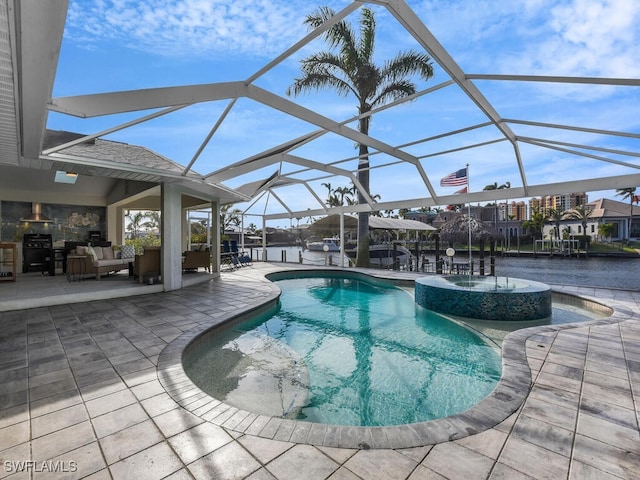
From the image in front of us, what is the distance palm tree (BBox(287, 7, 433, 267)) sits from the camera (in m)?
11.2

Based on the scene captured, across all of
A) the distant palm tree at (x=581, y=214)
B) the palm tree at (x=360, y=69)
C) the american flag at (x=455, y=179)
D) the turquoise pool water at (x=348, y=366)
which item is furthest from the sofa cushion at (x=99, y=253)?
the distant palm tree at (x=581, y=214)

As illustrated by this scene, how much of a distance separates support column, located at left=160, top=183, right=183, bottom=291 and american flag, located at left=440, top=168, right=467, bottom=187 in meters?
8.53

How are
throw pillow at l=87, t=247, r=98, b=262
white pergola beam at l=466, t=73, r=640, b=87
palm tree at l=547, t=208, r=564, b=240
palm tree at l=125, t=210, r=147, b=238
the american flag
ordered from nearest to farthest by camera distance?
white pergola beam at l=466, t=73, r=640, b=87
throw pillow at l=87, t=247, r=98, b=262
the american flag
palm tree at l=125, t=210, r=147, b=238
palm tree at l=547, t=208, r=564, b=240

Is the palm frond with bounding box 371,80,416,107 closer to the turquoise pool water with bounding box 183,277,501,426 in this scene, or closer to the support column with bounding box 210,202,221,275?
the support column with bounding box 210,202,221,275

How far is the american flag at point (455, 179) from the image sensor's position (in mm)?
9805

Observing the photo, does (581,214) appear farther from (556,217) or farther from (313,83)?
(313,83)

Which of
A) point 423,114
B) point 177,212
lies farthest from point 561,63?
point 177,212

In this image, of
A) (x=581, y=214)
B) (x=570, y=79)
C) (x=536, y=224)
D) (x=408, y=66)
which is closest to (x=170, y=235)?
(x=570, y=79)

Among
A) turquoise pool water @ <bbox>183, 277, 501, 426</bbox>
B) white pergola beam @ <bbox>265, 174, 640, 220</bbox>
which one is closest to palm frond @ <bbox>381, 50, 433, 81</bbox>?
white pergola beam @ <bbox>265, 174, 640, 220</bbox>

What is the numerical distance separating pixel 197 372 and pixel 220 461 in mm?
2030

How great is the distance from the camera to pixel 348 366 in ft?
14.4

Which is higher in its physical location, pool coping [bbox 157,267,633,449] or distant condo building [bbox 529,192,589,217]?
distant condo building [bbox 529,192,589,217]

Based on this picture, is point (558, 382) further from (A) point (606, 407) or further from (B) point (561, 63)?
(B) point (561, 63)
